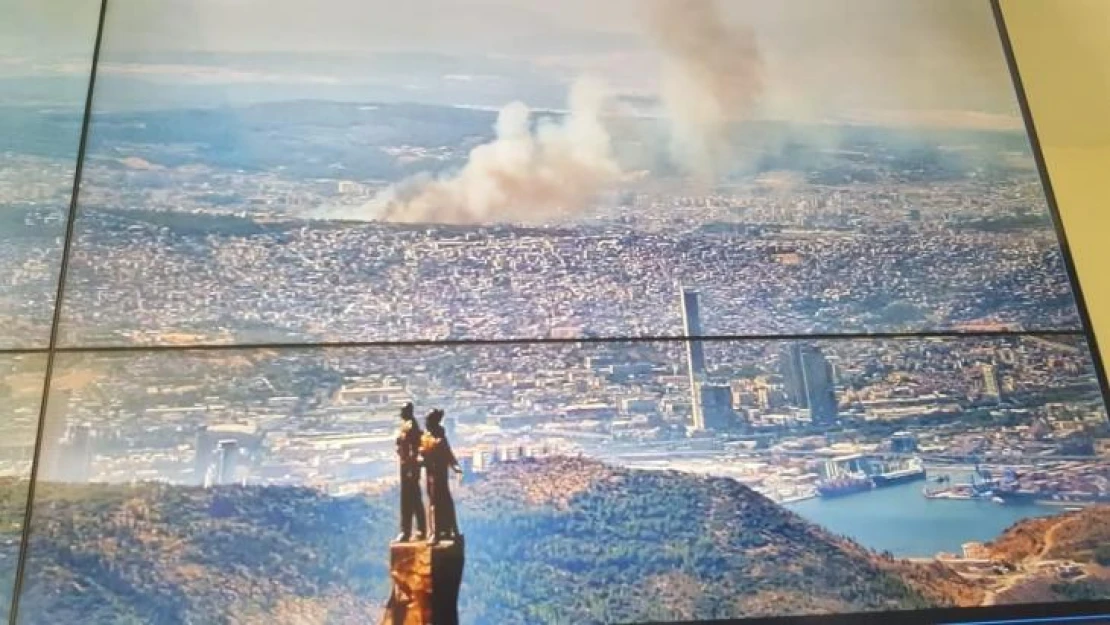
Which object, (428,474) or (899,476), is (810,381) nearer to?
(899,476)

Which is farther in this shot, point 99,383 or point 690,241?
point 690,241

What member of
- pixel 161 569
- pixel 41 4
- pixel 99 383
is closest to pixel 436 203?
pixel 99 383

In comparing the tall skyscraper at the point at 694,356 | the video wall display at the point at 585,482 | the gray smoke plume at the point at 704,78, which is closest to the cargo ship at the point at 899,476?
the video wall display at the point at 585,482

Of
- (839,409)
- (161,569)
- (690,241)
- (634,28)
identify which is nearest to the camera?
(161,569)

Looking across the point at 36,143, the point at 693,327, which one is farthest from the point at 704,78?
the point at 36,143

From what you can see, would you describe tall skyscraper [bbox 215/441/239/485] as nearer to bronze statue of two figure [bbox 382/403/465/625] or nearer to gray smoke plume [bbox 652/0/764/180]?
bronze statue of two figure [bbox 382/403/465/625]

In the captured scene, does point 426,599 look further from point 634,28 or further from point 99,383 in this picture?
point 634,28

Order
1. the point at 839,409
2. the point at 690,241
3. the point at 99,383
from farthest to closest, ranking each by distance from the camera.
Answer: the point at 690,241 → the point at 839,409 → the point at 99,383
